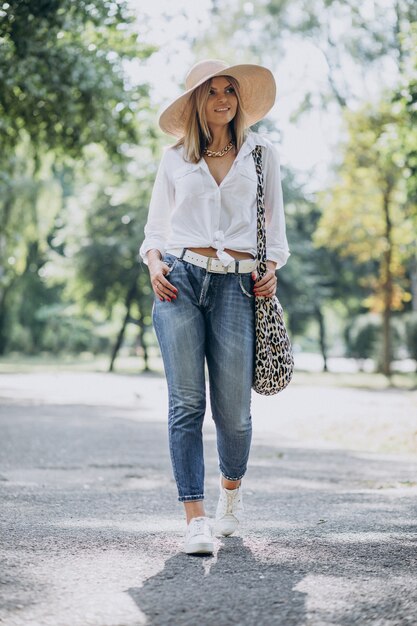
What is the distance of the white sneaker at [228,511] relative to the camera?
445 cm

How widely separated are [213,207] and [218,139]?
A: 395 mm

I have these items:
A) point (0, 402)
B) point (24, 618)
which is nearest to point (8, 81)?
point (0, 402)

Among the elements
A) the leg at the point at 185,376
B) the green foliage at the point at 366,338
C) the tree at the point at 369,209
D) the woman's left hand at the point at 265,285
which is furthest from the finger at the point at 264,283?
the green foliage at the point at 366,338

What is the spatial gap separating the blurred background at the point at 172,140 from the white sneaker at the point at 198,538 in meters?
8.95

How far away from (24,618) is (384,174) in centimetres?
2339

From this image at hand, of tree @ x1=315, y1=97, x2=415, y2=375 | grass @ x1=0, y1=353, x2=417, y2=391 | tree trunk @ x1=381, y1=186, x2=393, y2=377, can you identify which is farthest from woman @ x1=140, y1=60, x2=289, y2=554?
tree trunk @ x1=381, y1=186, x2=393, y2=377

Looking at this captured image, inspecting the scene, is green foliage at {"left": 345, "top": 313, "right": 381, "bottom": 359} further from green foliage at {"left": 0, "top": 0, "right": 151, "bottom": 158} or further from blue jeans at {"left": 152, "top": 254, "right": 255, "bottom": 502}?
blue jeans at {"left": 152, "top": 254, "right": 255, "bottom": 502}

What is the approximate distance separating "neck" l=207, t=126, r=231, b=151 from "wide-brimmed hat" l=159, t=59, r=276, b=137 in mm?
132

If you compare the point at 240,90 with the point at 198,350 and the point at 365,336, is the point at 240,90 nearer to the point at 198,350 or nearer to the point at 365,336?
the point at 198,350

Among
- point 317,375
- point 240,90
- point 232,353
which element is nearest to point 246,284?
point 232,353

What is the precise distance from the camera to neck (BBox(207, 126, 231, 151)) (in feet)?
14.7

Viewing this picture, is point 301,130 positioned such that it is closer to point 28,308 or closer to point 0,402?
point 0,402

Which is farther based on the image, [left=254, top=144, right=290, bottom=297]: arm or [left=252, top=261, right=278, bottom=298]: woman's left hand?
[left=254, top=144, right=290, bottom=297]: arm

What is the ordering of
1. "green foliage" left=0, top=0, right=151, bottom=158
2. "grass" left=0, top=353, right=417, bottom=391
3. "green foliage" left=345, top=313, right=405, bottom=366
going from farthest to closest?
"green foliage" left=345, top=313, right=405, bottom=366
"grass" left=0, top=353, right=417, bottom=391
"green foliage" left=0, top=0, right=151, bottom=158
